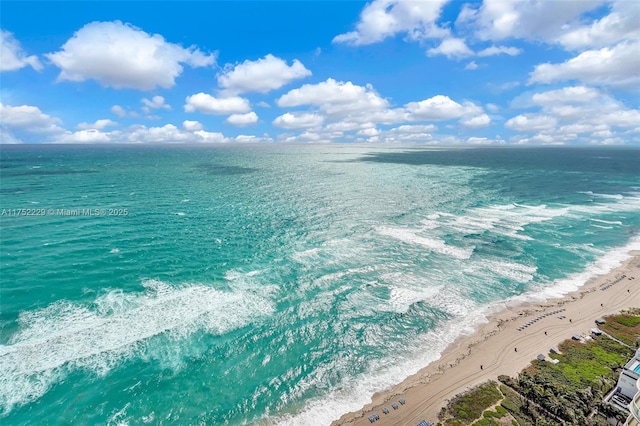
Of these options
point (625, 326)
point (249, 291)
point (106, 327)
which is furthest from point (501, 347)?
point (106, 327)

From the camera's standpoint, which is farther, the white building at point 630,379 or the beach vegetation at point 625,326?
the beach vegetation at point 625,326

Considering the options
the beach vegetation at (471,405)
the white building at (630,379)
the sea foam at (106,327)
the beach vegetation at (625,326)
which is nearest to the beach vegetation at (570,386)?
the beach vegetation at (471,405)

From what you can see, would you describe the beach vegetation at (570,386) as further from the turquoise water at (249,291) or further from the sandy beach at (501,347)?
the turquoise water at (249,291)

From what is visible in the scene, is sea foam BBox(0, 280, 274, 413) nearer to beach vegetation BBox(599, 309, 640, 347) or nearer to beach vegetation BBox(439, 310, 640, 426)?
beach vegetation BBox(439, 310, 640, 426)

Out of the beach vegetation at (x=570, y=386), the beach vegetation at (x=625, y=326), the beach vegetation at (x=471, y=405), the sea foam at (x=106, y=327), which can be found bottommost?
the beach vegetation at (x=471, y=405)

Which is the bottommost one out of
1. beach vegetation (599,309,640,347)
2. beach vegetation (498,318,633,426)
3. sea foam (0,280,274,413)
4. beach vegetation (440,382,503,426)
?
beach vegetation (440,382,503,426)

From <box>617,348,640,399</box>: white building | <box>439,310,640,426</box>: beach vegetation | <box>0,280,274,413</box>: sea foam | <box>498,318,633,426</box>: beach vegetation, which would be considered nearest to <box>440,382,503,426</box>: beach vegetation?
<box>439,310,640,426</box>: beach vegetation

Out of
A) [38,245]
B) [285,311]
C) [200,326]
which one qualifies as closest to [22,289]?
[38,245]
